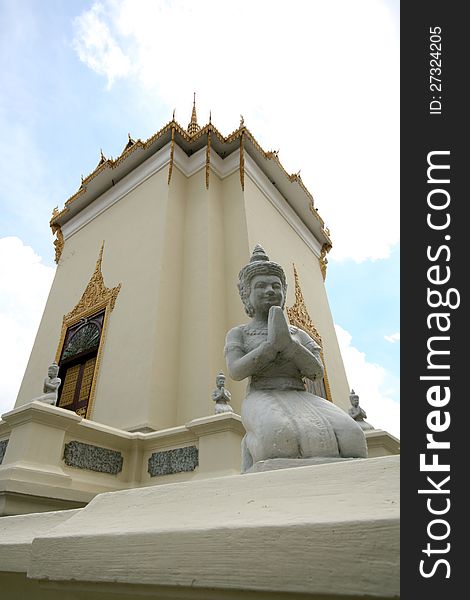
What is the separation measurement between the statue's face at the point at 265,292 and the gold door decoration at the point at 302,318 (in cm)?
507

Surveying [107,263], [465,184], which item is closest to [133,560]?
[465,184]

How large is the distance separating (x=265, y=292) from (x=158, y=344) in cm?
379

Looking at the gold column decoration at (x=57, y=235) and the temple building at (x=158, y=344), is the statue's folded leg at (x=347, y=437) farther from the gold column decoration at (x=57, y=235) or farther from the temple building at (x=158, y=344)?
the gold column decoration at (x=57, y=235)

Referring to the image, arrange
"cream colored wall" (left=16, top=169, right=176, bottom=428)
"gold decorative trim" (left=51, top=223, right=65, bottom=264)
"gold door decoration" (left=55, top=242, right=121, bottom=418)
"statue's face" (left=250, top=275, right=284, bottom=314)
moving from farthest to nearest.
A: "gold decorative trim" (left=51, top=223, right=65, bottom=264), "gold door decoration" (left=55, top=242, right=121, bottom=418), "cream colored wall" (left=16, top=169, right=176, bottom=428), "statue's face" (left=250, top=275, right=284, bottom=314)

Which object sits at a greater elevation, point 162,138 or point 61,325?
point 162,138

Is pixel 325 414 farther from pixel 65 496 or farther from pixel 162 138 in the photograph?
pixel 162 138

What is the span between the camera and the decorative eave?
782 centimetres

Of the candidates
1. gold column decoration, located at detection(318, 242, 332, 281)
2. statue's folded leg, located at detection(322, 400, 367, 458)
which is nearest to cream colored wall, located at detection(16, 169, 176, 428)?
statue's folded leg, located at detection(322, 400, 367, 458)

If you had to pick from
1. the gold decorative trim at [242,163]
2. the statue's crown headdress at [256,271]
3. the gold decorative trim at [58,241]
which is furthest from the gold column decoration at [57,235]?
the statue's crown headdress at [256,271]

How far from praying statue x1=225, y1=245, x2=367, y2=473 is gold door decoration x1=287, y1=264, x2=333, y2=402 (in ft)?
16.6

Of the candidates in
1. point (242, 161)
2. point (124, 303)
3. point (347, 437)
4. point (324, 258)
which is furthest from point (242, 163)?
point (347, 437)

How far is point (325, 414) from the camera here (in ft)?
5.63

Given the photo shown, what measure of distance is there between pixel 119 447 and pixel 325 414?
3.38 meters

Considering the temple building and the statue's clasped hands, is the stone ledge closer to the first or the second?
the temple building
